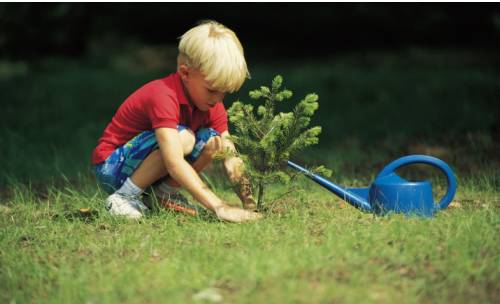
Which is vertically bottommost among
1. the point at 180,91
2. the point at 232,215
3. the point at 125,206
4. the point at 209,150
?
the point at 125,206

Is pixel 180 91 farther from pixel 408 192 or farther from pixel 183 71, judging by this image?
pixel 408 192

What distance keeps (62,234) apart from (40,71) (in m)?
8.85

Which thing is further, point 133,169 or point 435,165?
point 133,169

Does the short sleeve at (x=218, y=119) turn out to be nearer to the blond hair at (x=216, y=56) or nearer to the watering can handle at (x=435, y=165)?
the blond hair at (x=216, y=56)

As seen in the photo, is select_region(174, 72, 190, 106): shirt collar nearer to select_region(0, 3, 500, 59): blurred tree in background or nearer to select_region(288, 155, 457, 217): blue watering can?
select_region(288, 155, 457, 217): blue watering can

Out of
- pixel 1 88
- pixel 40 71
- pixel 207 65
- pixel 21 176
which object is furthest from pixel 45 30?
pixel 207 65

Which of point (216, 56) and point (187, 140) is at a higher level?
point (216, 56)

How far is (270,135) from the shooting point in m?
2.96

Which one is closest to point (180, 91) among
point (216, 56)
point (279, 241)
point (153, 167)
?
point (216, 56)

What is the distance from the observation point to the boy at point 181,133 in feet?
9.64

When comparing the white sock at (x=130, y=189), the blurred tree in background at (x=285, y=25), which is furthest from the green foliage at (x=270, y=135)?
the blurred tree in background at (x=285, y=25)

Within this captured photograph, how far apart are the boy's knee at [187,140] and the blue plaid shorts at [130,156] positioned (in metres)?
0.04

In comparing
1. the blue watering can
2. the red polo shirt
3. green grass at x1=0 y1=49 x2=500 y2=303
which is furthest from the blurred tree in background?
the blue watering can

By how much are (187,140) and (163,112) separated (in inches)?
9.0
